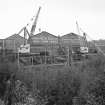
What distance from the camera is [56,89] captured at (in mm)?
7230

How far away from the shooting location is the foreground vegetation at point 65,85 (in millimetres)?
6711

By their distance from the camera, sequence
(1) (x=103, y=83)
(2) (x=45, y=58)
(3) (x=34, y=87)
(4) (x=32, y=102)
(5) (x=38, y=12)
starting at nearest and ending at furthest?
(4) (x=32, y=102) < (1) (x=103, y=83) < (3) (x=34, y=87) < (2) (x=45, y=58) < (5) (x=38, y=12)

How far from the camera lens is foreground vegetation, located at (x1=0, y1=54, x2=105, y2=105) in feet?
22.0

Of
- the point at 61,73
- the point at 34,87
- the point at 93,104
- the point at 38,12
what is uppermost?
the point at 38,12

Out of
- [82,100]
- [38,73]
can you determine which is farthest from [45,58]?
[82,100]

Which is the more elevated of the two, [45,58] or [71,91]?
[45,58]

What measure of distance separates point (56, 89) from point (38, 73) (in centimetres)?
125

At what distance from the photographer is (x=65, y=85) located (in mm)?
7277

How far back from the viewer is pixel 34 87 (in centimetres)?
716

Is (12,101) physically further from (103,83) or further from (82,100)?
(103,83)

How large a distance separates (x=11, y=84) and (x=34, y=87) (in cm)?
95

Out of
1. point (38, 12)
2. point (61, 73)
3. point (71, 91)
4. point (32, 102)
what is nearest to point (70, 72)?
point (61, 73)

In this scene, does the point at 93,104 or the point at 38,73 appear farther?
the point at 38,73

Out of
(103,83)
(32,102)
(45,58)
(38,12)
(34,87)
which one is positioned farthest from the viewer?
(38,12)
